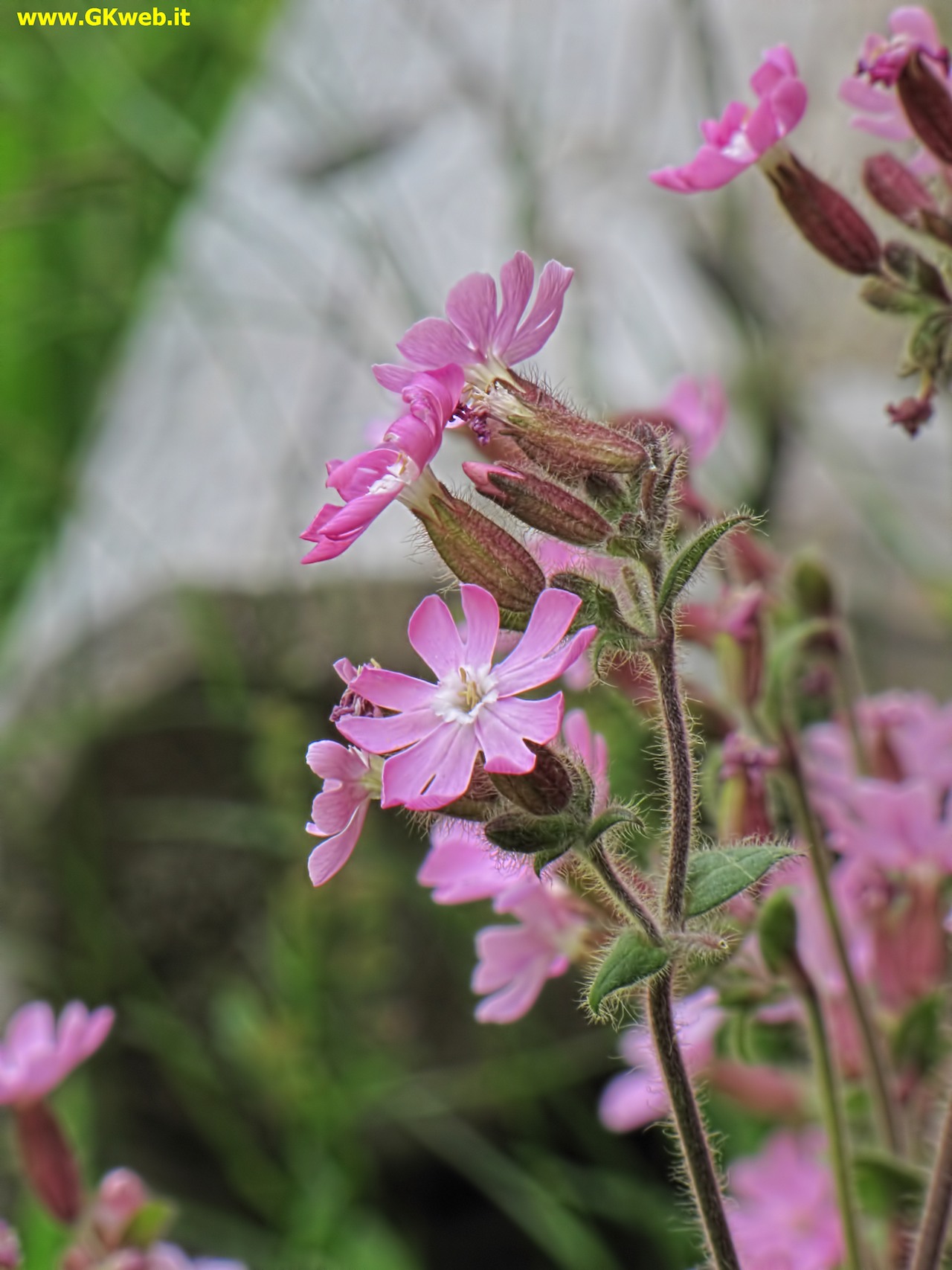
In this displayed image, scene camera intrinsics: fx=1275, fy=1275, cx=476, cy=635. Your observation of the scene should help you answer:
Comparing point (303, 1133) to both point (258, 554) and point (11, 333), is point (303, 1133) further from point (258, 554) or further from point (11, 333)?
point (11, 333)

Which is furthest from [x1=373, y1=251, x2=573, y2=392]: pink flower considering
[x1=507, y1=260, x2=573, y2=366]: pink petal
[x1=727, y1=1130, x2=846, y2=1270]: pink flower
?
[x1=727, y1=1130, x2=846, y2=1270]: pink flower

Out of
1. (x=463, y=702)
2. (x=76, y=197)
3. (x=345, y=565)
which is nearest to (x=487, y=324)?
(x=463, y=702)

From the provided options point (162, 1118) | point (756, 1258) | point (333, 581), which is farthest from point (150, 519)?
point (756, 1258)

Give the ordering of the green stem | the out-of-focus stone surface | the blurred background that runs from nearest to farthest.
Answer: the green stem, the blurred background, the out-of-focus stone surface

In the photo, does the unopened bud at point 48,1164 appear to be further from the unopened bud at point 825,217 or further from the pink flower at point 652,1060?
the unopened bud at point 825,217

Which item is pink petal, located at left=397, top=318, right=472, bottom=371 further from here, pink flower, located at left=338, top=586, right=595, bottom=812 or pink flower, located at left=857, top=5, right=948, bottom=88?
pink flower, located at left=857, top=5, right=948, bottom=88
